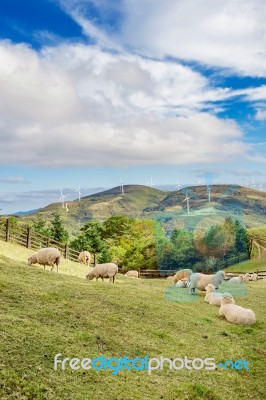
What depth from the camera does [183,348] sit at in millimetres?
13516

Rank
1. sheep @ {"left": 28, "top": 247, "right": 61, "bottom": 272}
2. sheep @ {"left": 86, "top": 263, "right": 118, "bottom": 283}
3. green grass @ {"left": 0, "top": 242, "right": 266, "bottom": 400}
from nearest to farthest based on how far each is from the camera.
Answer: green grass @ {"left": 0, "top": 242, "right": 266, "bottom": 400} → sheep @ {"left": 28, "top": 247, "right": 61, "bottom": 272} → sheep @ {"left": 86, "top": 263, "right": 118, "bottom": 283}

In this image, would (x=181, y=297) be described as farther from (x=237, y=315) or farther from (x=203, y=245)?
(x=237, y=315)

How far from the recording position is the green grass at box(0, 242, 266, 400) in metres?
9.38

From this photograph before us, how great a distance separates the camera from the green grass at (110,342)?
9.38 m

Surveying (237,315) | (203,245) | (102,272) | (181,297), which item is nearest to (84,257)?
(102,272)

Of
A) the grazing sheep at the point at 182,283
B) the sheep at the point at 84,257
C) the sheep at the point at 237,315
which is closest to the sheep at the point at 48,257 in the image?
the grazing sheep at the point at 182,283

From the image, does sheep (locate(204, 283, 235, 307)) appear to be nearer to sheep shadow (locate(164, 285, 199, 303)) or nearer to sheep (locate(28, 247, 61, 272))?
sheep shadow (locate(164, 285, 199, 303))

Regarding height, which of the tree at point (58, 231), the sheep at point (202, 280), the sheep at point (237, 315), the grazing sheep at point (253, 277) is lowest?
the grazing sheep at point (253, 277)

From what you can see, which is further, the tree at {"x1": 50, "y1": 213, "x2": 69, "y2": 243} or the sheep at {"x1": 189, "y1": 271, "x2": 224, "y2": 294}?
the tree at {"x1": 50, "y1": 213, "x2": 69, "y2": 243}

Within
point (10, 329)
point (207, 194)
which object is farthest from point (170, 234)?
point (10, 329)

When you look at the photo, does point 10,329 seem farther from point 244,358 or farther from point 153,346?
point 244,358

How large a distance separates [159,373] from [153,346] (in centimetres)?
169

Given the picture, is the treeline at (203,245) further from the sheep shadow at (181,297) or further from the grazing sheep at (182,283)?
the grazing sheep at (182,283)

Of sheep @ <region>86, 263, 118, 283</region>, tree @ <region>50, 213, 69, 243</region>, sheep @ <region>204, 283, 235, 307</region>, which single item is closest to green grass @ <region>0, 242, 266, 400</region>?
sheep @ <region>204, 283, 235, 307</region>
